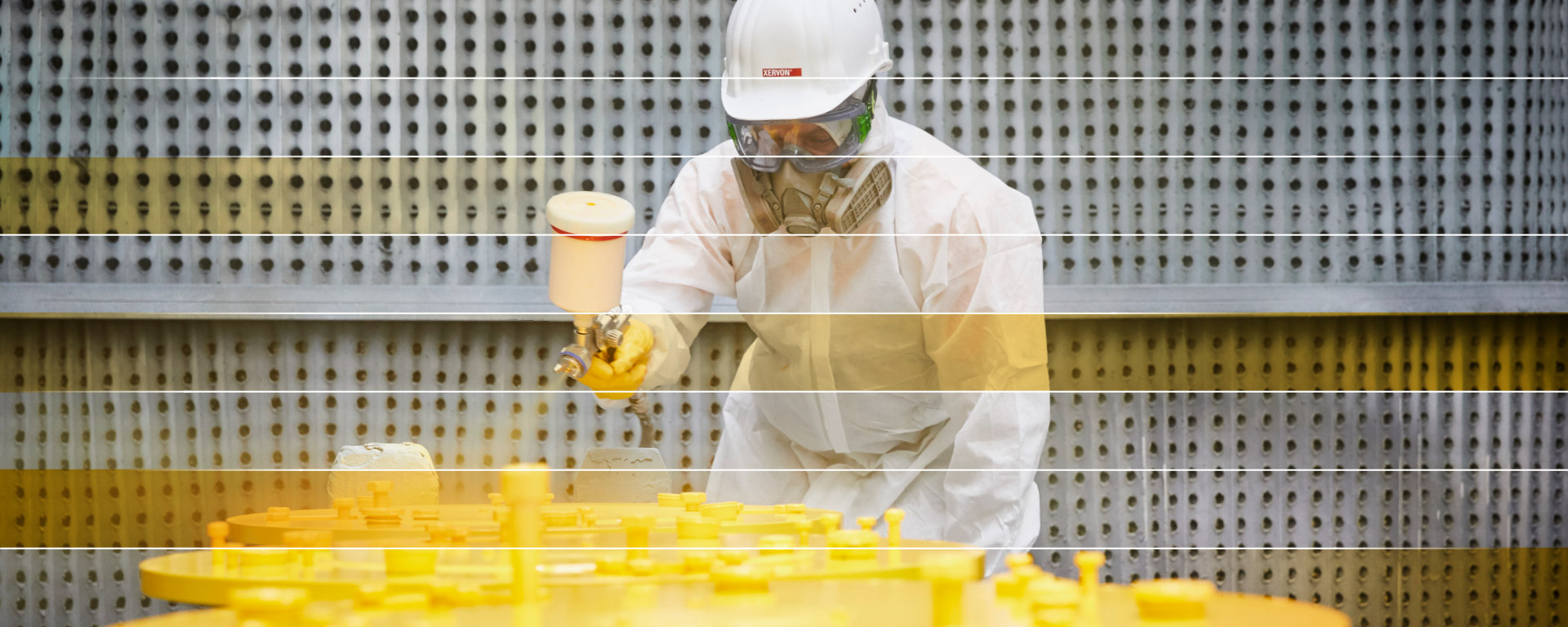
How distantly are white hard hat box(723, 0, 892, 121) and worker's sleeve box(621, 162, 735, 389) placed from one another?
0.20 m

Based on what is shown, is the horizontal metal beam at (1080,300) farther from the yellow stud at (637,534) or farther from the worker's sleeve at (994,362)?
the yellow stud at (637,534)

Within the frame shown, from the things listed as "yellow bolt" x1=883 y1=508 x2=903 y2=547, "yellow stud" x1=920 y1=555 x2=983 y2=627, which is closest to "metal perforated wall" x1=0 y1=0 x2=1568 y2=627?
"yellow bolt" x1=883 y1=508 x2=903 y2=547

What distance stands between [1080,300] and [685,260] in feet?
1.87

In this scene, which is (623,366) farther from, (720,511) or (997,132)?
(997,132)

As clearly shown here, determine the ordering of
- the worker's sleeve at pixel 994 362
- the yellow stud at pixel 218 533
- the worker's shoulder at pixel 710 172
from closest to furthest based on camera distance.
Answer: the yellow stud at pixel 218 533 → the worker's sleeve at pixel 994 362 → the worker's shoulder at pixel 710 172

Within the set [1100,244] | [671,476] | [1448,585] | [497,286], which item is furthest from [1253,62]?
[497,286]

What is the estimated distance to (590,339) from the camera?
1.26 meters

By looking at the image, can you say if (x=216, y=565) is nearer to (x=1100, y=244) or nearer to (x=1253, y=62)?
(x=1100, y=244)

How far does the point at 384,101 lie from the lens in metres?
1.32

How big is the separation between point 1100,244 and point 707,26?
64 centimetres

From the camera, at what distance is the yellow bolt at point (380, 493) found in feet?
4.34

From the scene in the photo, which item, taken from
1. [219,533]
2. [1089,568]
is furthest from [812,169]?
[219,533]
